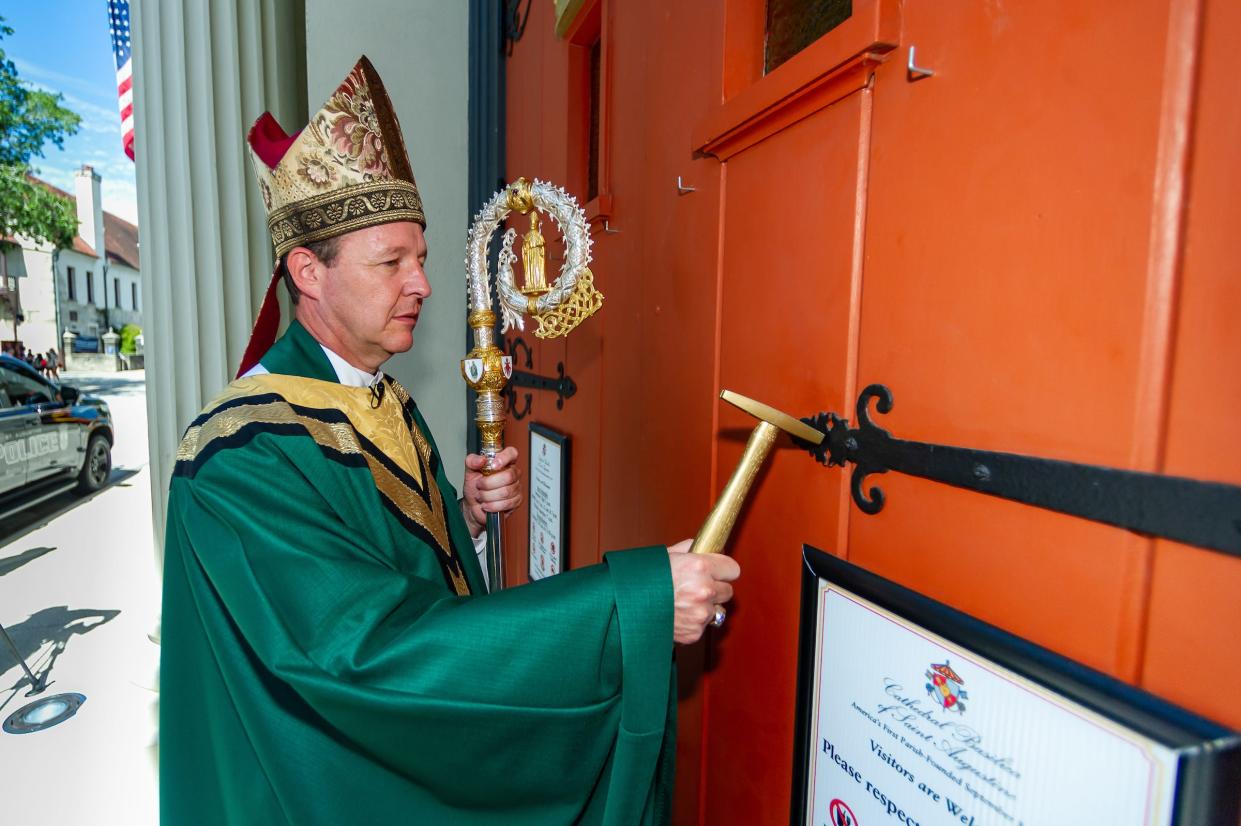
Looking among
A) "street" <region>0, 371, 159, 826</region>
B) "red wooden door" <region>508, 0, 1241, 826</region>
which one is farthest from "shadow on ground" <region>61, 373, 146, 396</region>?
"red wooden door" <region>508, 0, 1241, 826</region>

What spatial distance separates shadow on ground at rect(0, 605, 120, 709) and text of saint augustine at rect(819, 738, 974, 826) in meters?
3.68

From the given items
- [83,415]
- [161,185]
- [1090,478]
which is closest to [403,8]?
[161,185]

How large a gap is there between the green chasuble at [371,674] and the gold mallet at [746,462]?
0.09 m

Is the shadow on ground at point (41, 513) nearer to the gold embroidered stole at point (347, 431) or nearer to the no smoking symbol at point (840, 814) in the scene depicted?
the gold embroidered stole at point (347, 431)

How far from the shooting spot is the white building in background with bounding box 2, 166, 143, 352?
12.3 m

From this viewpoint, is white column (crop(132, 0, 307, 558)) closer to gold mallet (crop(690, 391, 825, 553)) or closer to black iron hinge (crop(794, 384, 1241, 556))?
gold mallet (crop(690, 391, 825, 553))

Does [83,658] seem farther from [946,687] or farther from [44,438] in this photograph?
[946,687]

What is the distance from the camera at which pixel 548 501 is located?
242 centimetres

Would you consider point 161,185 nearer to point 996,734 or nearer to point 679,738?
point 679,738

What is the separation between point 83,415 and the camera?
533 cm

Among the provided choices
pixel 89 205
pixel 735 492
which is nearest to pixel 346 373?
pixel 735 492

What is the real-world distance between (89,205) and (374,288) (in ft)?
70.9

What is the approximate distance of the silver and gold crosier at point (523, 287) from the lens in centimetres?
122

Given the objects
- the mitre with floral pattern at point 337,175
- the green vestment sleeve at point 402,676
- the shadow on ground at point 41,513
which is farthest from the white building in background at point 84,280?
the green vestment sleeve at point 402,676
